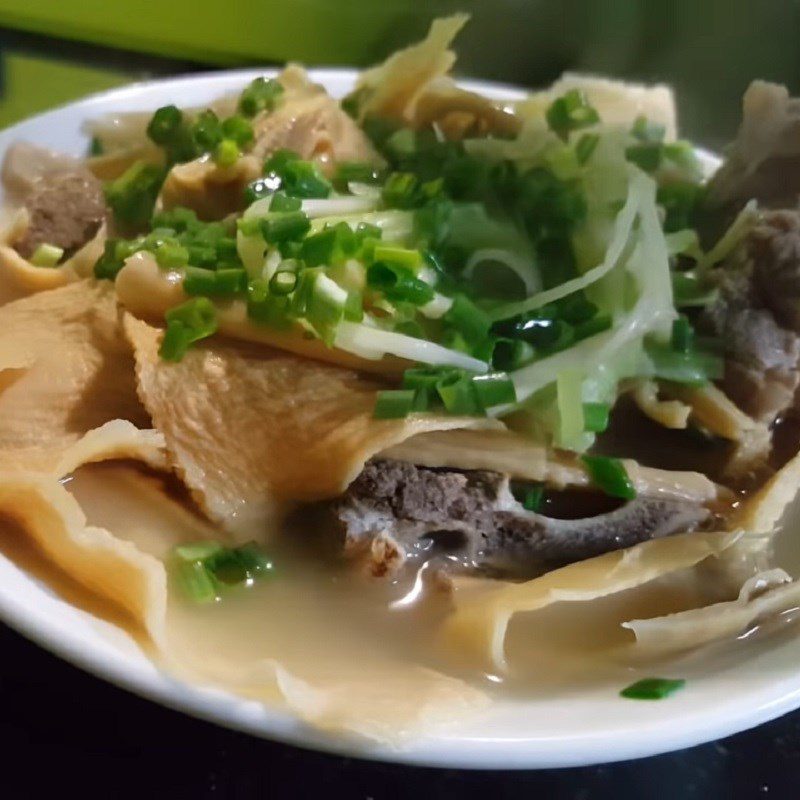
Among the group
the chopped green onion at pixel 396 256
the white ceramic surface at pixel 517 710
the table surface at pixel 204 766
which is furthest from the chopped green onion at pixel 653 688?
the chopped green onion at pixel 396 256

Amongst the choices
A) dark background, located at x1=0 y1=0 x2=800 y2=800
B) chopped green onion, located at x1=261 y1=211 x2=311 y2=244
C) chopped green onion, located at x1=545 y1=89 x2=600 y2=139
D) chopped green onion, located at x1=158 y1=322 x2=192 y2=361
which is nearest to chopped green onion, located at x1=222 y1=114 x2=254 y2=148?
chopped green onion, located at x1=261 y1=211 x2=311 y2=244

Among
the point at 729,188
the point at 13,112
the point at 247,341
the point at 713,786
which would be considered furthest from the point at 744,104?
the point at 13,112

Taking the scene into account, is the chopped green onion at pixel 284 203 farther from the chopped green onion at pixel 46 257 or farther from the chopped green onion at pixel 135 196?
the chopped green onion at pixel 46 257

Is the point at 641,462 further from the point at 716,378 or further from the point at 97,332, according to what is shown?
the point at 97,332

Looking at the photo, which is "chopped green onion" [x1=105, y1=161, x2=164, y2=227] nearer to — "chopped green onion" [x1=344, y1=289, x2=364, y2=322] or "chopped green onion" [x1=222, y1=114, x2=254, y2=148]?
"chopped green onion" [x1=222, y1=114, x2=254, y2=148]

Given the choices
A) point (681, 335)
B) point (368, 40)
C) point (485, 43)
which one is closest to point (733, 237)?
point (681, 335)

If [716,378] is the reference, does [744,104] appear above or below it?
above
